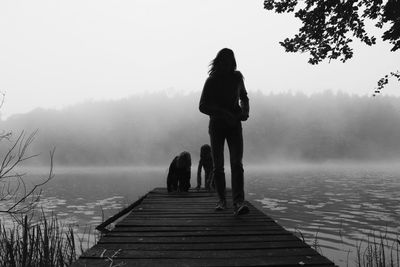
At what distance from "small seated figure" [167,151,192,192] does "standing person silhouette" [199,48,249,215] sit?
12.3ft

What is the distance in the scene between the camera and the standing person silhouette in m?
4.86

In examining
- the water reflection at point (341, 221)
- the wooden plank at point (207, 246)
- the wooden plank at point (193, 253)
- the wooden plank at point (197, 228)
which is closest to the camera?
the wooden plank at point (193, 253)

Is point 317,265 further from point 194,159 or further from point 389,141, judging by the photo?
→ point 389,141

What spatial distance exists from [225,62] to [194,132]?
17485 centimetres

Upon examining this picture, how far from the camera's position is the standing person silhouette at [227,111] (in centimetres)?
486

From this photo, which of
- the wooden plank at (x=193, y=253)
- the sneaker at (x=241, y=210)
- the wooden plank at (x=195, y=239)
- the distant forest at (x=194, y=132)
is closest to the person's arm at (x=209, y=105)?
the sneaker at (x=241, y=210)

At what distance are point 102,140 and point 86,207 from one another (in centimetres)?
17309

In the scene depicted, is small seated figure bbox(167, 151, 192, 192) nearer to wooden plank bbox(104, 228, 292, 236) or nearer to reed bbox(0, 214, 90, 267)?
reed bbox(0, 214, 90, 267)

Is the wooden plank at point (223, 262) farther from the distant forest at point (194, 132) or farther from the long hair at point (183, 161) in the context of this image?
the distant forest at point (194, 132)

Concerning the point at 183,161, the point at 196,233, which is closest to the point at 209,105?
the point at 196,233

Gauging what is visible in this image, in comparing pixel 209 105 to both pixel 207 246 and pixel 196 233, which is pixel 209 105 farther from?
pixel 207 246

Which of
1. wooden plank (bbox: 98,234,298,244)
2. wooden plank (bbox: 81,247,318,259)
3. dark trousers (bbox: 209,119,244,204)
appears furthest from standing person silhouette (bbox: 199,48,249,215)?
wooden plank (bbox: 81,247,318,259)

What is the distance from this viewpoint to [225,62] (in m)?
4.94

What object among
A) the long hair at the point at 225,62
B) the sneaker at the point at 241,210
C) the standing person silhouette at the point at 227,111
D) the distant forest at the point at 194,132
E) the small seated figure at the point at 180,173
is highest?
the distant forest at the point at 194,132
